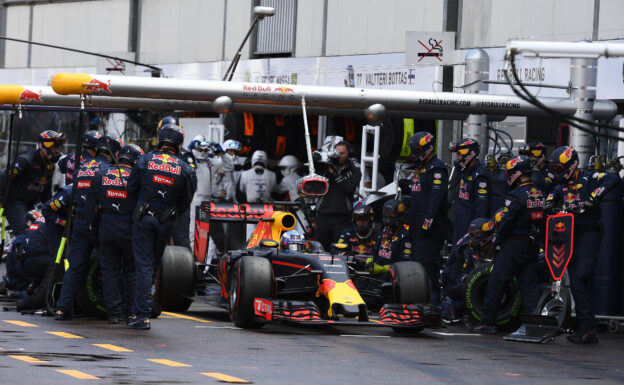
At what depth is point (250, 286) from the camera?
13.4m

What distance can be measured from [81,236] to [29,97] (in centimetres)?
324

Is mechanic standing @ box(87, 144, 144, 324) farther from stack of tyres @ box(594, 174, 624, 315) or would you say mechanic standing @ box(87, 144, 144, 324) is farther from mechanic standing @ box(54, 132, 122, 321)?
stack of tyres @ box(594, 174, 624, 315)

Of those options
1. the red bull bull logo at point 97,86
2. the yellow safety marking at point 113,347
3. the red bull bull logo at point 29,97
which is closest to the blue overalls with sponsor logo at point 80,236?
the red bull bull logo at point 97,86

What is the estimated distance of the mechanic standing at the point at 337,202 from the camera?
18.0 meters

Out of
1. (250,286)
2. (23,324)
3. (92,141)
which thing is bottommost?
(23,324)

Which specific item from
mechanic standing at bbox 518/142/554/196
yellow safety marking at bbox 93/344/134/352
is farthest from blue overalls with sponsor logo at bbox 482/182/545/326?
yellow safety marking at bbox 93/344/134/352

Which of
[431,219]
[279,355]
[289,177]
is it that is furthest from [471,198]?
[289,177]

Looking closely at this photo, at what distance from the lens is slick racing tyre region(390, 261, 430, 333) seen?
1389 centimetres

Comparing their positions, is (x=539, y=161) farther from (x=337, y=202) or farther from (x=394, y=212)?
(x=337, y=202)

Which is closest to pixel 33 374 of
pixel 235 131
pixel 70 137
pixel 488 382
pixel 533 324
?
pixel 488 382

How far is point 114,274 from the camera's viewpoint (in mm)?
13930

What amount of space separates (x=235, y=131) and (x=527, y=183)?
991 centimetres

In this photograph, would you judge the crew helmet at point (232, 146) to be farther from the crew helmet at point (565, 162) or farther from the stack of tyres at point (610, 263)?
the crew helmet at point (565, 162)

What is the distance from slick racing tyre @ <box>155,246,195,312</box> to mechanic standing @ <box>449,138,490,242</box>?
10.9 ft
